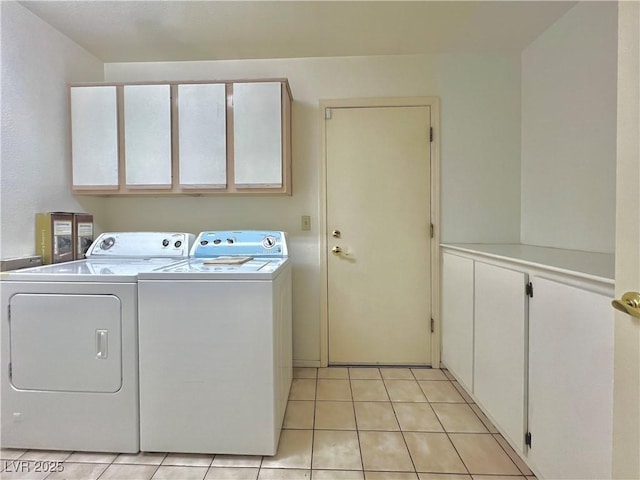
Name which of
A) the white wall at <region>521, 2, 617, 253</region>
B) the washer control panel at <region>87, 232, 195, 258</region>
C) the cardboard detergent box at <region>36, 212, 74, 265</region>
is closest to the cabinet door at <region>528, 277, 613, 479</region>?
the white wall at <region>521, 2, 617, 253</region>

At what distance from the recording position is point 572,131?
1849 mm

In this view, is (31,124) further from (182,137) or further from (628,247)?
(628,247)

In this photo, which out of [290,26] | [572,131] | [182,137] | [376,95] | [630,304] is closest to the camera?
[630,304]

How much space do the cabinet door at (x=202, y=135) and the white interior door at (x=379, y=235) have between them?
785 mm

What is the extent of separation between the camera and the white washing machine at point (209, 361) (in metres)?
1.41

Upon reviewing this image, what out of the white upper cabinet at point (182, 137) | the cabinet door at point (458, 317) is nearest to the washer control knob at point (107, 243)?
the white upper cabinet at point (182, 137)

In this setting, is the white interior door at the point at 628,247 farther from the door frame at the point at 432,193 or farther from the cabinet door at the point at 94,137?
the cabinet door at the point at 94,137

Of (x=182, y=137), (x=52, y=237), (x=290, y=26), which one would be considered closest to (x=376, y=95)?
(x=290, y=26)

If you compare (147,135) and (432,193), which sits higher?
(147,135)

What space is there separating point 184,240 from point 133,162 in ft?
2.10

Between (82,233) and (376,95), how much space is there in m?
2.35

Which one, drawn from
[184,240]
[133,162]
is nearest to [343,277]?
[184,240]

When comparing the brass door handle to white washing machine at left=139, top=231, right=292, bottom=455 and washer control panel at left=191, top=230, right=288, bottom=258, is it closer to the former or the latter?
white washing machine at left=139, top=231, right=292, bottom=455

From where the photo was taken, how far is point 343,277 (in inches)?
94.0
